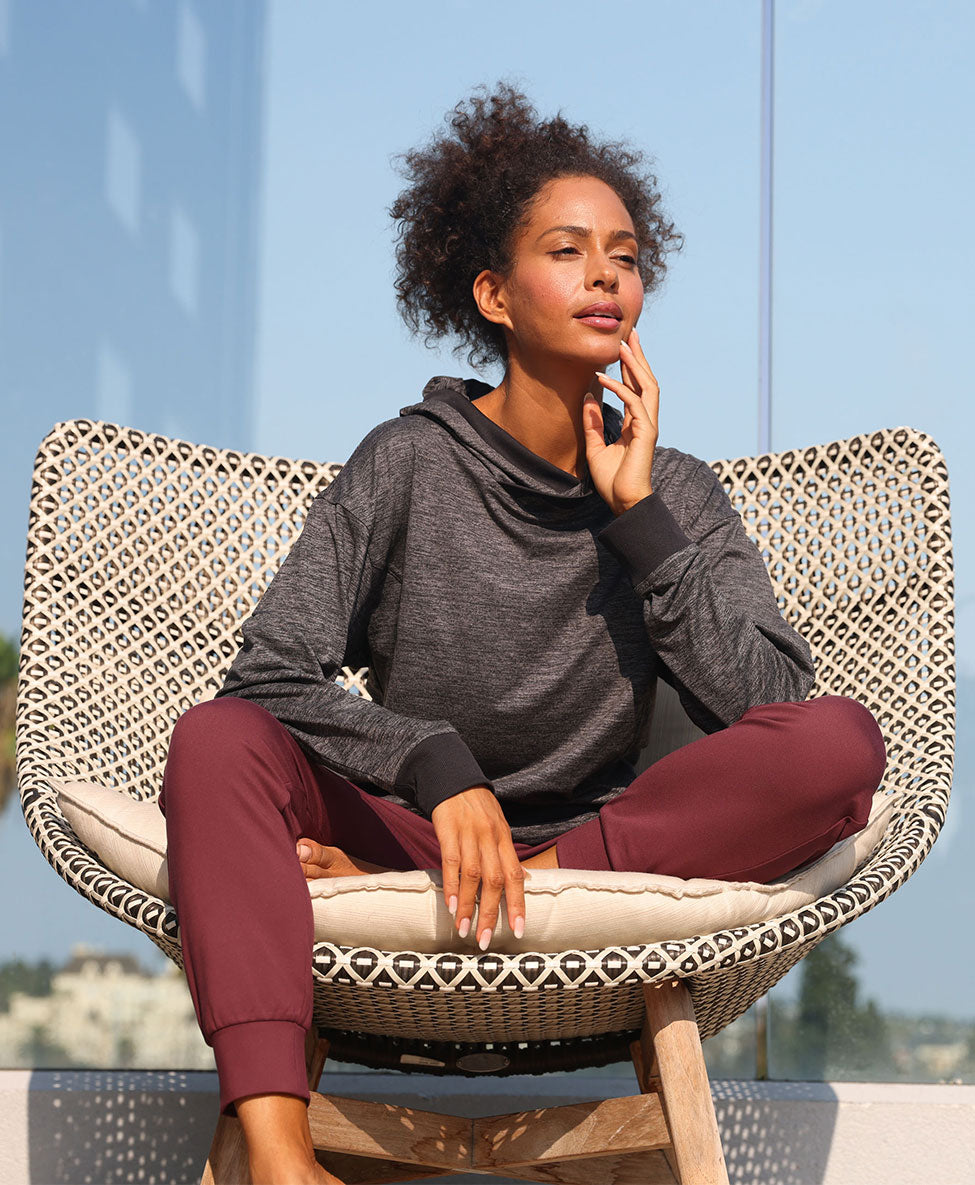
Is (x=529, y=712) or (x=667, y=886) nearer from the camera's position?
(x=667, y=886)

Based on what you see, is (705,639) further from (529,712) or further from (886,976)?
(886,976)

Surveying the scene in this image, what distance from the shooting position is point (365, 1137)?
1125mm

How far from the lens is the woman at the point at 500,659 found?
92 centimetres

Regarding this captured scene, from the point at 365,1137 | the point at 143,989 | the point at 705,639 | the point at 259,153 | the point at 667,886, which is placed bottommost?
the point at 143,989

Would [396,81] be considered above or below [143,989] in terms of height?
above

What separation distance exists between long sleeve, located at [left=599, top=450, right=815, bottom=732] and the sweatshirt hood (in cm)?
16

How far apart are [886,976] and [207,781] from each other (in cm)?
115

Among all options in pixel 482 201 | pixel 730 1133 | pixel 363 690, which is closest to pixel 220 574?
pixel 363 690

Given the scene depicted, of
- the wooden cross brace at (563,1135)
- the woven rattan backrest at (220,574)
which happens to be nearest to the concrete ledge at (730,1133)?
the wooden cross brace at (563,1135)

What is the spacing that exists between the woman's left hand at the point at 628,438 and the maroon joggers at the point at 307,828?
248 millimetres

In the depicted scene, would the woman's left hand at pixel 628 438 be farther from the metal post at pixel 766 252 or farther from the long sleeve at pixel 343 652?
the metal post at pixel 766 252

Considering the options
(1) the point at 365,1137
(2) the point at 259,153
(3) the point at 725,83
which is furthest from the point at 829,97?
(1) the point at 365,1137

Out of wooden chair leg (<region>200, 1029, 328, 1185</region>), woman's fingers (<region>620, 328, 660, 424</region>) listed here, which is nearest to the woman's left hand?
woman's fingers (<region>620, 328, 660, 424</region>)

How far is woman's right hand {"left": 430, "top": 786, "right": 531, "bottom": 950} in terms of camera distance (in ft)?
3.03
